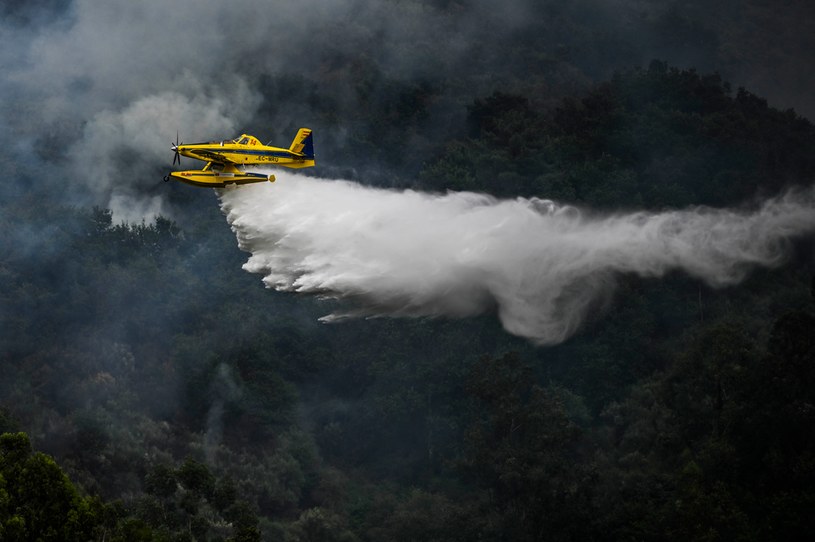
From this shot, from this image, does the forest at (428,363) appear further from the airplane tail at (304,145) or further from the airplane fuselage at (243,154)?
the airplane tail at (304,145)

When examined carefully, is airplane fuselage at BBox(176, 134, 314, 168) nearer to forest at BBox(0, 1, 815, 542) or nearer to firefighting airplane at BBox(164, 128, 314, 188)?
firefighting airplane at BBox(164, 128, 314, 188)

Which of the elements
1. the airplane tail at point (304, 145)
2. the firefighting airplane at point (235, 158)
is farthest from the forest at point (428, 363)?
the airplane tail at point (304, 145)

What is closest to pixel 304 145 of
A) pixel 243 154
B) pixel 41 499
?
pixel 243 154

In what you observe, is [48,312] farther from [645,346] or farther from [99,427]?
[645,346]

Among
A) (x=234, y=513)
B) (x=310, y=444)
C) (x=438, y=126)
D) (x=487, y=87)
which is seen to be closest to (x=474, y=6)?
(x=487, y=87)

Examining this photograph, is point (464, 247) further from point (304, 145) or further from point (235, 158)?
point (235, 158)

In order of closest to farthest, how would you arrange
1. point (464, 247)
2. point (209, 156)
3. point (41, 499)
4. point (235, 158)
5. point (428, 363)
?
point (41, 499), point (209, 156), point (235, 158), point (464, 247), point (428, 363)
